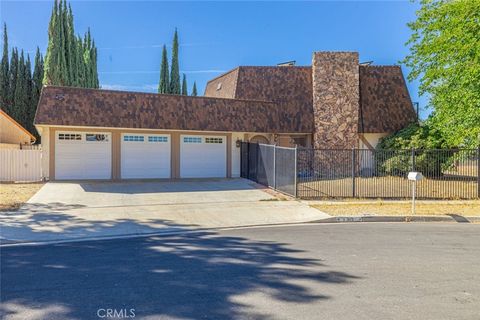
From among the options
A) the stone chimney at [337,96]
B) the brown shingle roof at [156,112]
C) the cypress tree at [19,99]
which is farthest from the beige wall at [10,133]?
the stone chimney at [337,96]

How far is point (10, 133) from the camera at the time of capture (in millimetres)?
28188

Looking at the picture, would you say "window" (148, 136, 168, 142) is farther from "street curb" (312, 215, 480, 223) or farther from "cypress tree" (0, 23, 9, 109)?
"cypress tree" (0, 23, 9, 109)

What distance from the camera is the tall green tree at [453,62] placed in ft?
49.3

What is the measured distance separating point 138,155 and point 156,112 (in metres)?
2.45

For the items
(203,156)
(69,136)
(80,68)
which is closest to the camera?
(69,136)

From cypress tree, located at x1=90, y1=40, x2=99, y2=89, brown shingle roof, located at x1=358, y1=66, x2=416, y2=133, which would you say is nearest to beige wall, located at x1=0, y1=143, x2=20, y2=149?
cypress tree, located at x1=90, y1=40, x2=99, y2=89

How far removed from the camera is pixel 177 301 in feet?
15.2

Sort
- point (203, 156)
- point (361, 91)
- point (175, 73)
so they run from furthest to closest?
point (175, 73) < point (361, 91) < point (203, 156)

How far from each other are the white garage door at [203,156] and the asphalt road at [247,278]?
1303 centimetres

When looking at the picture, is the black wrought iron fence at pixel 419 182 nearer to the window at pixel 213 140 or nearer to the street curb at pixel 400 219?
the street curb at pixel 400 219

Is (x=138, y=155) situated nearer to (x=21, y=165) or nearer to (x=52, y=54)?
(x=21, y=165)

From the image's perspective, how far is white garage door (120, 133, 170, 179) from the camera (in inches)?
798

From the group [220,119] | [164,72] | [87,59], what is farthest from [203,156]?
[164,72]

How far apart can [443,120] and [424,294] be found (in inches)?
542
